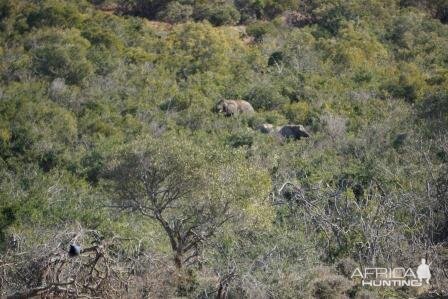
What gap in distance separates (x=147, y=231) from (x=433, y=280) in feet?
17.1

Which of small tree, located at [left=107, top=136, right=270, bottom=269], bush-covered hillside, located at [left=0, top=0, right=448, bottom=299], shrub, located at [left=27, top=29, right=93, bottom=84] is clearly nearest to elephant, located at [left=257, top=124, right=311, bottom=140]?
bush-covered hillside, located at [left=0, top=0, right=448, bottom=299]

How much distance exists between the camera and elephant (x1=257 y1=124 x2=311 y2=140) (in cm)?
2178

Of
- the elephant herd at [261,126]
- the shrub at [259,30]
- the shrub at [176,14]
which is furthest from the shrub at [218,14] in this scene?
the elephant herd at [261,126]

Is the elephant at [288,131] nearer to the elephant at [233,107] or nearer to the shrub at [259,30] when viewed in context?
the elephant at [233,107]

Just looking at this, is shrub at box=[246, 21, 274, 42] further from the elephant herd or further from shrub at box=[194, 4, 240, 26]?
the elephant herd

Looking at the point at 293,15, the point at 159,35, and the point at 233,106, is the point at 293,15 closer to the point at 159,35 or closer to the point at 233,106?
the point at 159,35

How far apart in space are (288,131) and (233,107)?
9.85ft

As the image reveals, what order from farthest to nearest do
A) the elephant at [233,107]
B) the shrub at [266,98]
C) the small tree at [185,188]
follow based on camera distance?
the shrub at [266,98], the elephant at [233,107], the small tree at [185,188]

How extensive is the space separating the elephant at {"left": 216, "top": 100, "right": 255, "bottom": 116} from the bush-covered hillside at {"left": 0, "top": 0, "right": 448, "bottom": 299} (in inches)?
15.2

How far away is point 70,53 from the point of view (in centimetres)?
2727

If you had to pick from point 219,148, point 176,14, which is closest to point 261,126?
point 219,148

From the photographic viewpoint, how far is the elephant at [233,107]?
23953mm

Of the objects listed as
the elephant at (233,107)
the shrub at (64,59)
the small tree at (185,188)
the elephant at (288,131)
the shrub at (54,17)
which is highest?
the small tree at (185,188)

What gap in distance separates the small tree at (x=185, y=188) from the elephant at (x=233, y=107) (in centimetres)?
1293
